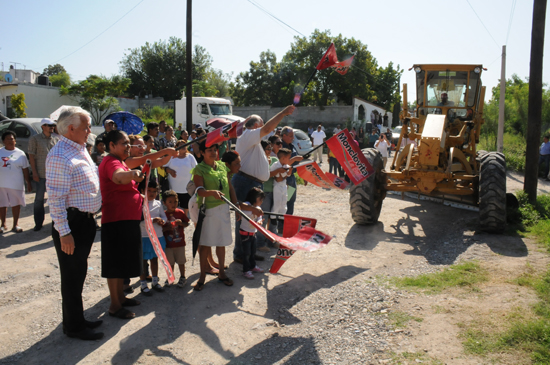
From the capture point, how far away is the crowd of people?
3693 mm

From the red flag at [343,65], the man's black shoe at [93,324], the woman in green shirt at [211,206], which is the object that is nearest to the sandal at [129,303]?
the man's black shoe at [93,324]

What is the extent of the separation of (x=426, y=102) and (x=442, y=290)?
509 centimetres

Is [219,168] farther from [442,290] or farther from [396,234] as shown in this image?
[396,234]

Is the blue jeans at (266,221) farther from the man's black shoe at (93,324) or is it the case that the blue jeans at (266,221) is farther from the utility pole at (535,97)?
the utility pole at (535,97)

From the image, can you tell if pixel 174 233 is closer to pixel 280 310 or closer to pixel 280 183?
pixel 280 310

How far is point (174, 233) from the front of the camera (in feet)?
16.5

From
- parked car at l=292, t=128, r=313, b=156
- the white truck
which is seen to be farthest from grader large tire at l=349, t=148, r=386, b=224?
the white truck

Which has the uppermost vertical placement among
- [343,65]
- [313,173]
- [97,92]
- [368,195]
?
[97,92]

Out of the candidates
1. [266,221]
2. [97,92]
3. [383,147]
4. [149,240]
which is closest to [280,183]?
[266,221]

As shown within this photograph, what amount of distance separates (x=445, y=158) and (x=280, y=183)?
127 inches

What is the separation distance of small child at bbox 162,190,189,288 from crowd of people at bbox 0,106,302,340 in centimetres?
1

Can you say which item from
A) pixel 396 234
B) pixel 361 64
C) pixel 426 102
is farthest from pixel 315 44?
pixel 396 234

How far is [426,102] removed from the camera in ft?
28.3

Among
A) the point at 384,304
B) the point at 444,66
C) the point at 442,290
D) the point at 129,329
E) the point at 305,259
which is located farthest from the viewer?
the point at 444,66
